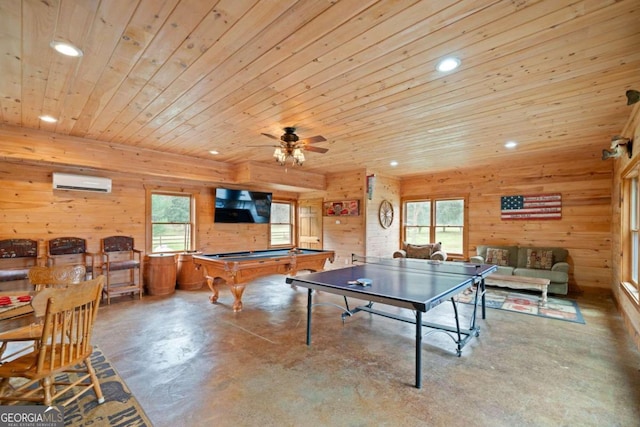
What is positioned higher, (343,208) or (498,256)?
(343,208)

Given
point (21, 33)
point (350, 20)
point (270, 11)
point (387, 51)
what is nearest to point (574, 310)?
point (387, 51)

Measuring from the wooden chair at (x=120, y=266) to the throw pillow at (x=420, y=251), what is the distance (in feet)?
18.7

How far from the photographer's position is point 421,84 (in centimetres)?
277

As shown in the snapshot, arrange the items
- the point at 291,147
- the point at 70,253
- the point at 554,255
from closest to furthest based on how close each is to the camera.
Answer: the point at 291,147
the point at 70,253
the point at 554,255

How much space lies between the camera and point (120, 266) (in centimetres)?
522

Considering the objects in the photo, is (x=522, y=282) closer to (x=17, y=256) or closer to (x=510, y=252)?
(x=510, y=252)

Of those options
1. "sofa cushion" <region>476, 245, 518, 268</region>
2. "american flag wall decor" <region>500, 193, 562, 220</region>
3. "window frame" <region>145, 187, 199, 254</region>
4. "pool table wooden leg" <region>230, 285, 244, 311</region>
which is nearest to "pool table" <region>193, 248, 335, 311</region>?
"pool table wooden leg" <region>230, 285, 244, 311</region>

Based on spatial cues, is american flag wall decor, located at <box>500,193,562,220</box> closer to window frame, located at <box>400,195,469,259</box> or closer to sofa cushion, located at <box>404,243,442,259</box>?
window frame, located at <box>400,195,469,259</box>

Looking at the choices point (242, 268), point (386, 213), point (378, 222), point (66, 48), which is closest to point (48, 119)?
point (66, 48)

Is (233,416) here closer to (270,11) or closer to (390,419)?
(390,419)

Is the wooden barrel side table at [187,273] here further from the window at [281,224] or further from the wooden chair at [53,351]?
the wooden chair at [53,351]

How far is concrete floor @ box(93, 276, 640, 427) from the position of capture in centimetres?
217

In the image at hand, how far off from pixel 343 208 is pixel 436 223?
2.46m

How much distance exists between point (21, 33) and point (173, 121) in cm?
178
